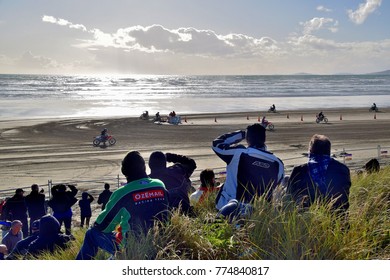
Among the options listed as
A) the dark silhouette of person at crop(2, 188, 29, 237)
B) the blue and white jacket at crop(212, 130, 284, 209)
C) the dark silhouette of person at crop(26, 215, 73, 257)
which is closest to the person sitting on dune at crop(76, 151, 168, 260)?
the blue and white jacket at crop(212, 130, 284, 209)

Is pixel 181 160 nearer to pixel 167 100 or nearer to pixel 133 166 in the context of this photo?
pixel 133 166

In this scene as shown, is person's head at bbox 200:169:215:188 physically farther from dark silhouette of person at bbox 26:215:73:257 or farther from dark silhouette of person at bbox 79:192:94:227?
dark silhouette of person at bbox 79:192:94:227

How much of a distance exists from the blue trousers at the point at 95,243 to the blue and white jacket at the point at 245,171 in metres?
1.12

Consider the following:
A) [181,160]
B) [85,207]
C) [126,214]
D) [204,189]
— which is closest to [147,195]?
[126,214]

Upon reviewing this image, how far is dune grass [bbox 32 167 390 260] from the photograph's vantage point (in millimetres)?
2848

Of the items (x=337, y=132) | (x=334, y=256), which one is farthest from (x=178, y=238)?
(x=337, y=132)

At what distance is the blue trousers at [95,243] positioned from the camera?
10.3 feet

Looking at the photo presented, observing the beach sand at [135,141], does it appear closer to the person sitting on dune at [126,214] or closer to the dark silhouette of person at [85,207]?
the dark silhouette of person at [85,207]

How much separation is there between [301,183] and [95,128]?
2680 cm

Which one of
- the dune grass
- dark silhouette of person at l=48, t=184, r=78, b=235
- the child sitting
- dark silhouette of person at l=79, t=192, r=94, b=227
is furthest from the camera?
dark silhouette of person at l=79, t=192, r=94, b=227

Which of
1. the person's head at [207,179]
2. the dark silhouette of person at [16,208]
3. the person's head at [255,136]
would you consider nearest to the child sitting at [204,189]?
the person's head at [207,179]

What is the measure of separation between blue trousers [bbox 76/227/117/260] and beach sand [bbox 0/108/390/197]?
8.33 metres
